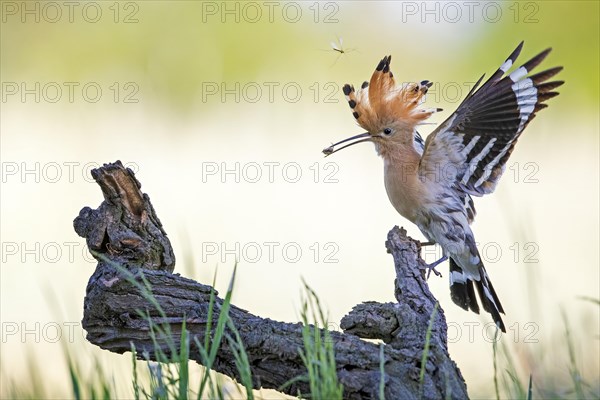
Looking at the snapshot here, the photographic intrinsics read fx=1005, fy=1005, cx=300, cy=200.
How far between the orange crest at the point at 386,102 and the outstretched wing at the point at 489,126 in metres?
0.14

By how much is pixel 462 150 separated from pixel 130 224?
1584 millimetres

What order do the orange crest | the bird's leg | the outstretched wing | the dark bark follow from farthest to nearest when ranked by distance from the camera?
the bird's leg, the orange crest, the outstretched wing, the dark bark

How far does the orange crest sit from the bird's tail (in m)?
0.66

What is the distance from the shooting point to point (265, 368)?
8.54 feet

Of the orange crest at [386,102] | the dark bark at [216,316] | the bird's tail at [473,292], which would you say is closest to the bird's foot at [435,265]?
the bird's tail at [473,292]

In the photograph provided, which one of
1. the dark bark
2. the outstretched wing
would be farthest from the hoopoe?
the dark bark

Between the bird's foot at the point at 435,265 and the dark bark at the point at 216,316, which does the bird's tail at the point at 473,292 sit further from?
the dark bark at the point at 216,316

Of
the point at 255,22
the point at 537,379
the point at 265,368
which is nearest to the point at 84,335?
the point at 265,368

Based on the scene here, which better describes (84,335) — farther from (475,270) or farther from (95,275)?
(475,270)

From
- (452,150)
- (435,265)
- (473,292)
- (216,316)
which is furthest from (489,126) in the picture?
(216,316)

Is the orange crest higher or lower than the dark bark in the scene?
higher

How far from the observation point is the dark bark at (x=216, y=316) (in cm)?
251

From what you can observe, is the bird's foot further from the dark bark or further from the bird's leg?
the dark bark

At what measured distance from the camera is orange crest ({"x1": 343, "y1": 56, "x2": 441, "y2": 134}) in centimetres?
385
